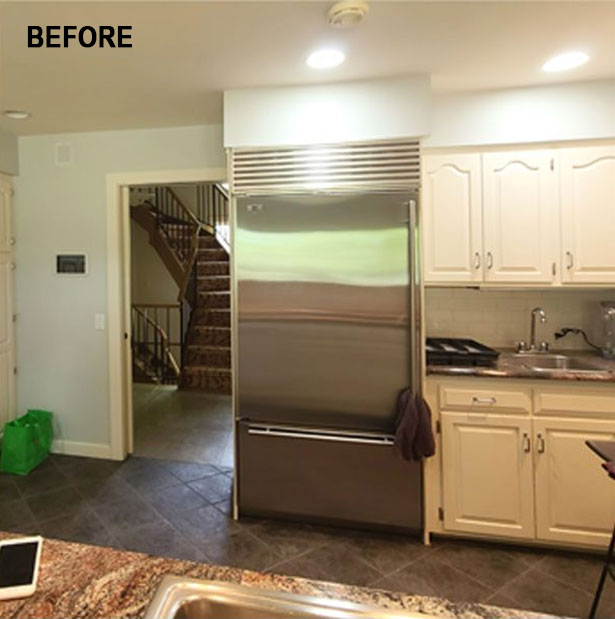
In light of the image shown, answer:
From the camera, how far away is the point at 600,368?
2336 mm

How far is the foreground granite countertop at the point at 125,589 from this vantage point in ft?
2.41

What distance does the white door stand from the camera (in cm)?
339

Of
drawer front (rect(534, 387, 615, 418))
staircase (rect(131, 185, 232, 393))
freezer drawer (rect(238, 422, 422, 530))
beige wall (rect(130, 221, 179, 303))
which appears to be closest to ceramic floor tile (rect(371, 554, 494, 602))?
freezer drawer (rect(238, 422, 422, 530))

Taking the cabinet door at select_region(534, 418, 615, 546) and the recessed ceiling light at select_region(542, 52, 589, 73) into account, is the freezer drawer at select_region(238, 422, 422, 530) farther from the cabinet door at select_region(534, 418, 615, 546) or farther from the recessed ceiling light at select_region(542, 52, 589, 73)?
the recessed ceiling light at select_region(542, 52, 589, 73)

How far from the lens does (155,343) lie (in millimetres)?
6609

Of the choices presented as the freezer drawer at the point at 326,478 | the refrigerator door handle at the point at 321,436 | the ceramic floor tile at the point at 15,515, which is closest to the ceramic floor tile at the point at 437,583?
the freezer drawer at the point at 326,478

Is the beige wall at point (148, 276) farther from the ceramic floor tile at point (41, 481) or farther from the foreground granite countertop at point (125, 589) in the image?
the foreground granite countertop at point (125, 589)

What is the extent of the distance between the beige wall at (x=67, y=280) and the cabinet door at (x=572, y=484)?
307 centimetres

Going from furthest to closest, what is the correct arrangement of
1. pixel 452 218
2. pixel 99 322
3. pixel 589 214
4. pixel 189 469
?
pixel 99 322, pixel 189 469, pixel 452 218, pixel 589 214

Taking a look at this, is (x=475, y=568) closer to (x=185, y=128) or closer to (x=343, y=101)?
(x=343, y=101)

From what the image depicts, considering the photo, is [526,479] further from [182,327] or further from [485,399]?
[182,327]

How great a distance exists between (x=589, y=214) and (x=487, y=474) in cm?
154

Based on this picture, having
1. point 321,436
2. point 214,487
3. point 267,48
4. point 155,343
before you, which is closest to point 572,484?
point 321,436

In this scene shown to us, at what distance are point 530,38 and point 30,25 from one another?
2250 millimetres
